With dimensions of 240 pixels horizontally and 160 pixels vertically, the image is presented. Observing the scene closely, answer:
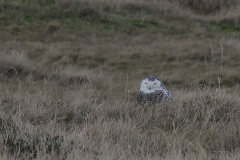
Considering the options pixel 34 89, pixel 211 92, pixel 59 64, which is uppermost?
pixel 211 92

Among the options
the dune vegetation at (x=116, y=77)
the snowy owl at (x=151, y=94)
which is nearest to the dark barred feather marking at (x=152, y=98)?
the snowy owl at (x=151, y=94)

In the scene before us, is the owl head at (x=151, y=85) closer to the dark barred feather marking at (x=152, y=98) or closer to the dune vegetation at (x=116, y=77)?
the dark barred feather marking at (x=152, y=98)

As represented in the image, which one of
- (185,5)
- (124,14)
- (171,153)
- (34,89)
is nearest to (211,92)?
(171,153)

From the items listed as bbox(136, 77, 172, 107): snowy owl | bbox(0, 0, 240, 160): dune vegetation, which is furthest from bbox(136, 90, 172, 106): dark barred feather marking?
bbox(0, 0, 240, 160): dune vegetation

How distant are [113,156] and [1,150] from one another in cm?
83

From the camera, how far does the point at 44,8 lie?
12.5m

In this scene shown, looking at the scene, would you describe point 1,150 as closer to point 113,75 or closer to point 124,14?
point 113,75

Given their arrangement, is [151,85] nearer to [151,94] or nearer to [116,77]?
[151,94]

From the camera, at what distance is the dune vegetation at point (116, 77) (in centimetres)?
334

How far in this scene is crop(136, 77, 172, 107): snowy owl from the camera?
185 inches

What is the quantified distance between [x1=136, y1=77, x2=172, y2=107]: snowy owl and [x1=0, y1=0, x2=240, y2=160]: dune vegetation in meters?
0.18

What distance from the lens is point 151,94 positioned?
188 inches

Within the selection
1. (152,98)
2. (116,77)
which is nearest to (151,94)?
(152,98)

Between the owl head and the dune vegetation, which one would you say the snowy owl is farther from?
the dune vegetation
